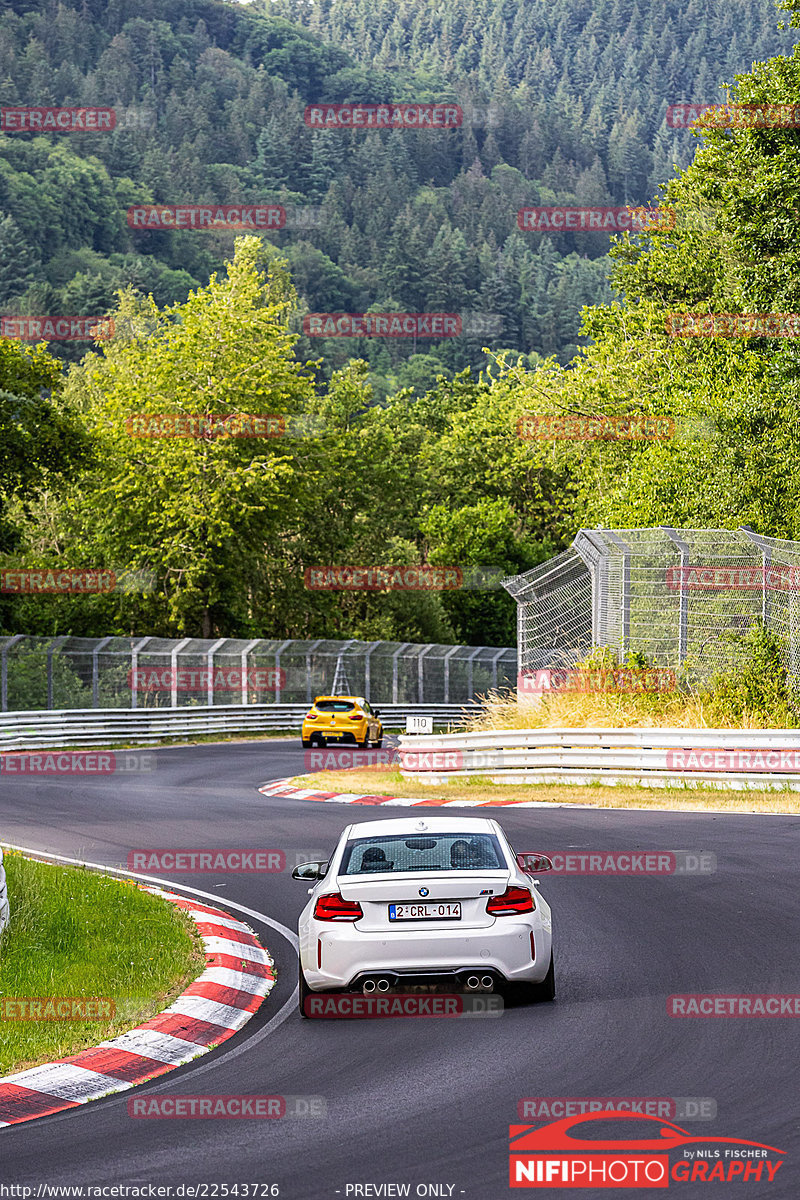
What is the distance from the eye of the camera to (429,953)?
859 cm

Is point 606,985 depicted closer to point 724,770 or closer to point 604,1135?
point 604,1135

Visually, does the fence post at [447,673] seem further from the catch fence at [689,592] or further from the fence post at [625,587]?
the fence post at [625,587]

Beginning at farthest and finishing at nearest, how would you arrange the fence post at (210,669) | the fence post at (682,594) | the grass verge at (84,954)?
the fence post at (210,669), the fence post at (682,594), the grass verge at (84,954)

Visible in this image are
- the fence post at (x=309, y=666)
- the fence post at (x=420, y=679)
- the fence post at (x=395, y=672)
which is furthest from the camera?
the fence post at (x=420, y=679)

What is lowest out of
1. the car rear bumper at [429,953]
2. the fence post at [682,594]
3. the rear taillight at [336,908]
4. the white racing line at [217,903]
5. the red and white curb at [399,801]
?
the red and white curb at [399,801]

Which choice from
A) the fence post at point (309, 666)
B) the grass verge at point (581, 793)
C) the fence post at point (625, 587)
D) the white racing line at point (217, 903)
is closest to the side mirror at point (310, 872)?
the white racing line at point (217, 903)

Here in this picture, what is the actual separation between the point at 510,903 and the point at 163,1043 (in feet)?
7.07

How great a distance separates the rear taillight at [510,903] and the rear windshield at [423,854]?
30cm

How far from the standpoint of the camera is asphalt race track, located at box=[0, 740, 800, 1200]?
5867mm

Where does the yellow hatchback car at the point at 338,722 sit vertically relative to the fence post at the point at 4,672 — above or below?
below

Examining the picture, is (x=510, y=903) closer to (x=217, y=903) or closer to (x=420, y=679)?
(x=217, y=903)

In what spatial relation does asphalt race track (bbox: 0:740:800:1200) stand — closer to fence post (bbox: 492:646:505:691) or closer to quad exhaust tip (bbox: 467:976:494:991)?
quad exhaust tip (bbox: 467:976:494:991)

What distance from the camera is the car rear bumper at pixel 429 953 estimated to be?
8594 mm

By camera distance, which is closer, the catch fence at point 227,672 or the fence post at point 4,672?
the fence post at point 4,672
